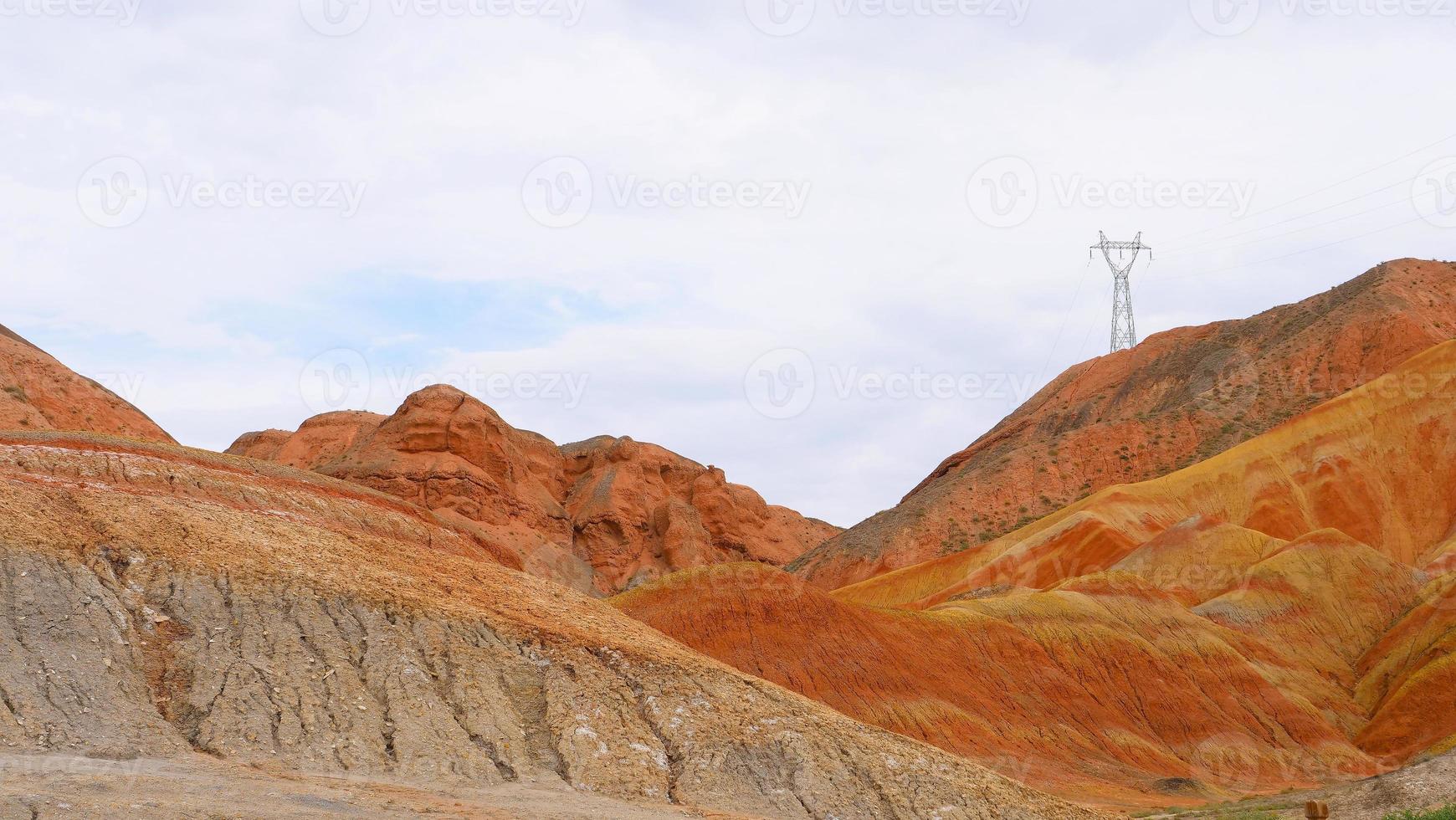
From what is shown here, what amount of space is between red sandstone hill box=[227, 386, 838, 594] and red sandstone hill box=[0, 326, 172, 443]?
1980 cm

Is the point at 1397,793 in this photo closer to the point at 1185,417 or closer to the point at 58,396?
the point at 58,396

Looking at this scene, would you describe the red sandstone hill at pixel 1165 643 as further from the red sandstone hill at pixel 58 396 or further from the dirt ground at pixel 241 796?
the red sandstone hill at pixel 58 396

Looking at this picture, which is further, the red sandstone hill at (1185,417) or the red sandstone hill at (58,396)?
the red sandstone hill at (1185,417)

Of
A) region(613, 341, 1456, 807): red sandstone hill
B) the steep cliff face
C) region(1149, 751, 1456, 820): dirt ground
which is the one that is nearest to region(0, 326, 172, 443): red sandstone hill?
region(613, 341, 1456, 807): red sandstone hill

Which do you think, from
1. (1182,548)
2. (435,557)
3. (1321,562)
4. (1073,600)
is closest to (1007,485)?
(1182,548)

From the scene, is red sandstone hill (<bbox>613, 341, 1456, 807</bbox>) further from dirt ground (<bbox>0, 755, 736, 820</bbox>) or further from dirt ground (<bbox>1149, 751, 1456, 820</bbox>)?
dirt ground (<bbox>0, 755, 736, 820</bbox>)

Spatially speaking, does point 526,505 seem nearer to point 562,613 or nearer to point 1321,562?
point 1321,562

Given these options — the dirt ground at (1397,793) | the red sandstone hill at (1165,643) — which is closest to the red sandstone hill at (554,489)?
the red sandstone hill at (1165,643)

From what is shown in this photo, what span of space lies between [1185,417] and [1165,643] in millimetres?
45134

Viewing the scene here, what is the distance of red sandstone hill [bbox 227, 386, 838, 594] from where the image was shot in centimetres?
8894

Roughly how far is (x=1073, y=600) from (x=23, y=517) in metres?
45.0

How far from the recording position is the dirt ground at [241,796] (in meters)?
19.0

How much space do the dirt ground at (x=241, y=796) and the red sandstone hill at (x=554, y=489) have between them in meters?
58.7

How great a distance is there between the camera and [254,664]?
25141mm
